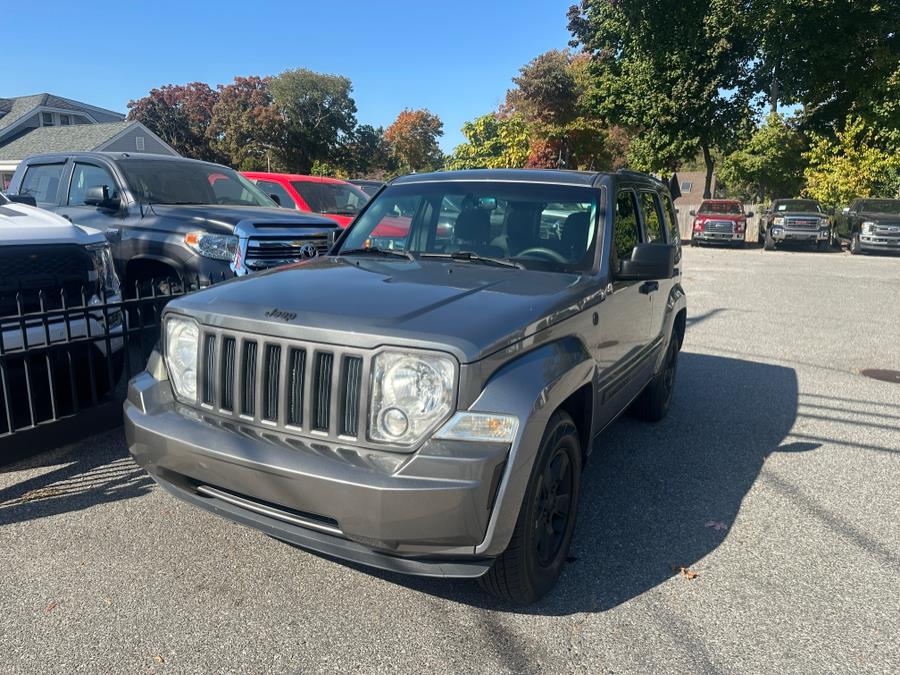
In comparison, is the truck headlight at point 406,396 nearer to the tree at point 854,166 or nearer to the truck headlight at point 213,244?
the truck headlight at point 213,244

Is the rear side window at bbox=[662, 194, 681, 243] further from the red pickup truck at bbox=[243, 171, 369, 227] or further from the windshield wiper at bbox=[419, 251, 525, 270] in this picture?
the red pickup truck at bbox=[243, 171, 369, 227]

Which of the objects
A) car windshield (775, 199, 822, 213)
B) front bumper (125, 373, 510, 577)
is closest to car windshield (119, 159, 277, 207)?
front bumper (125, 373, 510, 577)

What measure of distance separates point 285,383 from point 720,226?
24.4m

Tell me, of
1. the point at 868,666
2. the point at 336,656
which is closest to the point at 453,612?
the point at 336,656

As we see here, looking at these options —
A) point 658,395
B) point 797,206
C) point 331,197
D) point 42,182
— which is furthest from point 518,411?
point 797,206

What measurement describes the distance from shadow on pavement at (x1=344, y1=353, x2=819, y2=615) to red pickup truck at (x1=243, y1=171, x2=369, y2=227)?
6904 millimetres

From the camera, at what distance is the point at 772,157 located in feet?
94.0

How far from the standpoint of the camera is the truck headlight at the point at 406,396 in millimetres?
2455

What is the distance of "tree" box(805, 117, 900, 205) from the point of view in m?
25.7

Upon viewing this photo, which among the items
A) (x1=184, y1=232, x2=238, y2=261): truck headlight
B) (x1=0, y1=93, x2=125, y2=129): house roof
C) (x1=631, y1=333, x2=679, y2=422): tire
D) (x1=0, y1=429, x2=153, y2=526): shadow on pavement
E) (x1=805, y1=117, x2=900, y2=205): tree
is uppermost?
(x1=0, y1=93, x2=125, y2=129): house roof

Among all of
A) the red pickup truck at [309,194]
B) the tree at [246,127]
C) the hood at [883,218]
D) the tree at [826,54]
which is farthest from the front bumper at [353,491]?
the tree at [246,127]

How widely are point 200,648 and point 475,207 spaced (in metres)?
2.67

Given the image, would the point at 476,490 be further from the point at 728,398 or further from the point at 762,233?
the point at 762,233

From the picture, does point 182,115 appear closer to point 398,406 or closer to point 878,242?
point 878,242
